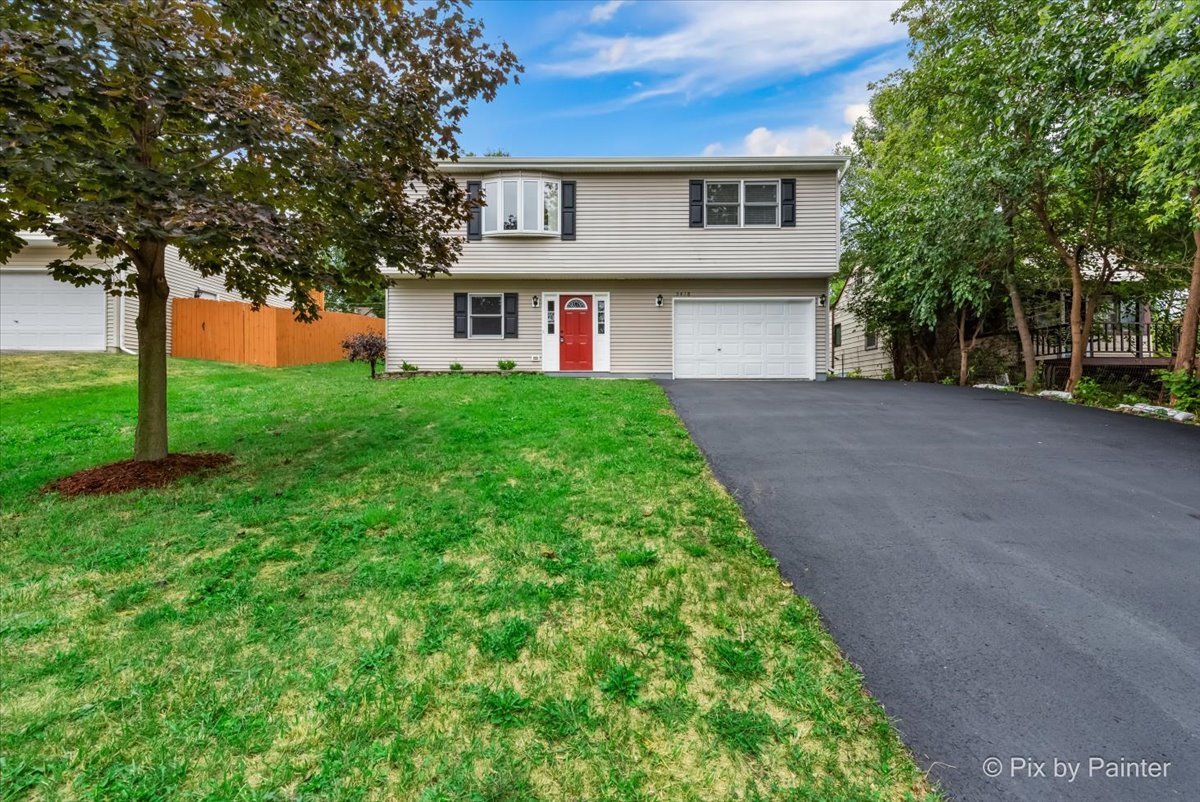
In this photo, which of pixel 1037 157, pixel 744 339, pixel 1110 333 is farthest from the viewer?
pixel 744 339

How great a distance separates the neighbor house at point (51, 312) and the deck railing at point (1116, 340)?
2212 cm

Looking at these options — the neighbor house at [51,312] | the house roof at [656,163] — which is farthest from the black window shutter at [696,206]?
the neighbor house at [51,312]

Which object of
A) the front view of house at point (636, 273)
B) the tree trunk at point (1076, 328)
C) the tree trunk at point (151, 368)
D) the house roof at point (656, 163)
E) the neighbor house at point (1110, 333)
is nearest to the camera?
the tree trunk at point (151, 368)

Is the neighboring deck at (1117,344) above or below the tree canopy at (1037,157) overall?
below

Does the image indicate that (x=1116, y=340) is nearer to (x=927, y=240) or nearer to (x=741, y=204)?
(x=927, y=240)

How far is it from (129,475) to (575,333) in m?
10.5

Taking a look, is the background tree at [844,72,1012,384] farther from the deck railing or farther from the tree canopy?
the deck railing

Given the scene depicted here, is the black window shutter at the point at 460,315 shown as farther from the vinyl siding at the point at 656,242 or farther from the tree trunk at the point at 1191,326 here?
the tree trunk at the point at 1191,326

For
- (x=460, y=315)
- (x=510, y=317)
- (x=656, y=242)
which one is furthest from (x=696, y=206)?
(x=460, y=315)

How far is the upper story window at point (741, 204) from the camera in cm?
1394

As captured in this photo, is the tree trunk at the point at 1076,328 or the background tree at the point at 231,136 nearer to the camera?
the background tree at the point at 231,136

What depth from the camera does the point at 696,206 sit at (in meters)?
14.0

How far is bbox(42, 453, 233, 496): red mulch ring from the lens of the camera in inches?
194

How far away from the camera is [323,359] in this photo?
20.3m
